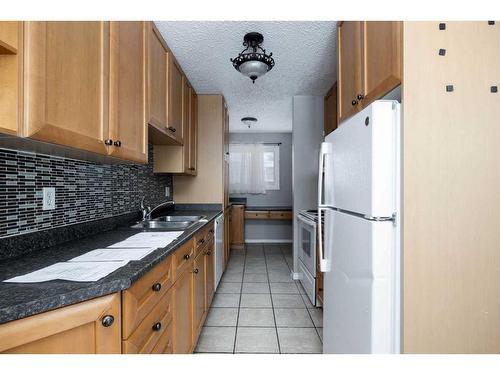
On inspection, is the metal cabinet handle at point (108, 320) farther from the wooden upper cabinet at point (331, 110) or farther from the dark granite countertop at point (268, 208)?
the dark granite countertop at point (268, 208)

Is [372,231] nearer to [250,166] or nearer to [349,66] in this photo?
[349,66]

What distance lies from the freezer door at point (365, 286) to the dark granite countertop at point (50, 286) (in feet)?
2.78

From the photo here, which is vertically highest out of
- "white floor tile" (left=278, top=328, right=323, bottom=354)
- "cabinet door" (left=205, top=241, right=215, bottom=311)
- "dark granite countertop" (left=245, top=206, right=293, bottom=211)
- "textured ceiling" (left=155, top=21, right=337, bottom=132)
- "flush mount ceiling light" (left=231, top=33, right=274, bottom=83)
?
"textured ceiling" (left=155, top=21, right=337, bottom=132)

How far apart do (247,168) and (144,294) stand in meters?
4.54

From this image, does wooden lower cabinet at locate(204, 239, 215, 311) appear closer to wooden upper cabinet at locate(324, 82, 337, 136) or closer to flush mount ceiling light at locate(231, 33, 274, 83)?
flush mount ceiling light at locate(231, 33, 274, 83)

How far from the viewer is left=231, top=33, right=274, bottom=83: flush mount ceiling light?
185 centimetres

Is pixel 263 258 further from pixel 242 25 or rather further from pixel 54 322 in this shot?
pixel 54 322

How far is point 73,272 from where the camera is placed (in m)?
0.87

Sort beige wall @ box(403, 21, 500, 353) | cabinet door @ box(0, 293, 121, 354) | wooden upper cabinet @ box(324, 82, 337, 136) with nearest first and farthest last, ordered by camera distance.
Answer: cabinet door @ box(0, 293, 121, 354) < beige wall @ box(403, 21, 500, 353) < wooden upper cabinet @ box(324, 82, 337, 136)

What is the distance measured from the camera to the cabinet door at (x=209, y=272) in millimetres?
2133

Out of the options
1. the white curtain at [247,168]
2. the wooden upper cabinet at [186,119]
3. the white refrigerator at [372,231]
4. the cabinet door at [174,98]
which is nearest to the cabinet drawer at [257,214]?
the white curtain at [247,168]

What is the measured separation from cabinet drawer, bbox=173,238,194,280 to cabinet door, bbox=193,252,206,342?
15 centimetres

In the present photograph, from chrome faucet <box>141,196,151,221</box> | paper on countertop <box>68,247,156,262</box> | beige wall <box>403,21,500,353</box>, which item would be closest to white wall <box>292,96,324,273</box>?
chrome faucet <box>141,196,151,221</box>

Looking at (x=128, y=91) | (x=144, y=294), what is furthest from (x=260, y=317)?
(x=128, y=91)
